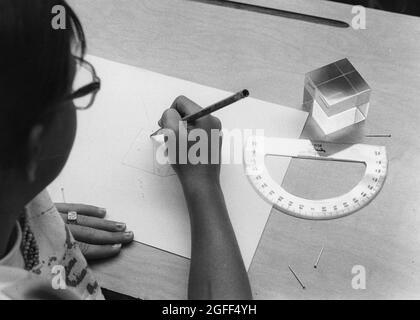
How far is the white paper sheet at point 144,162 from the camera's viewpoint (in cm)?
92

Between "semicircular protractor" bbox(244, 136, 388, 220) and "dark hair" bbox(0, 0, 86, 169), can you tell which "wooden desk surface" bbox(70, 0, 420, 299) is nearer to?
"semicircular protractor" bbox(244, 136, 388, 220)

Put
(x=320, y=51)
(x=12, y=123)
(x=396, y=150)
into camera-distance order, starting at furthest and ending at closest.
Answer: (x=320, y=51), (x=396, y=150), (x=12, y=123)

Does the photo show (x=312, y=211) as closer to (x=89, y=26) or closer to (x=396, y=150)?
(x=396, y=150)

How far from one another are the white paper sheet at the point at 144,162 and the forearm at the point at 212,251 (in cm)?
2

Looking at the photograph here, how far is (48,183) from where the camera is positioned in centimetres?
78

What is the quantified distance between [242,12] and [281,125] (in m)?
0.27

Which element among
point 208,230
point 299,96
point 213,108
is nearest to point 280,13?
point 299,96

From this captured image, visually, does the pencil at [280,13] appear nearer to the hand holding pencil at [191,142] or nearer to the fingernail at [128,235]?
the hand holding pencil at [191,142]

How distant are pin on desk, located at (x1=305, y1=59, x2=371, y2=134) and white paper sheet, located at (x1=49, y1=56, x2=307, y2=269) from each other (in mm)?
40

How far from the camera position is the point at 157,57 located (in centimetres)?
111

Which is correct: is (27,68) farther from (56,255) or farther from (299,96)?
(299,96)

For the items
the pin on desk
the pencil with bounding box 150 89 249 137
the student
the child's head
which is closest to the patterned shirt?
the student

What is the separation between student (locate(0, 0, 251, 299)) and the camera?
60 centimetres
